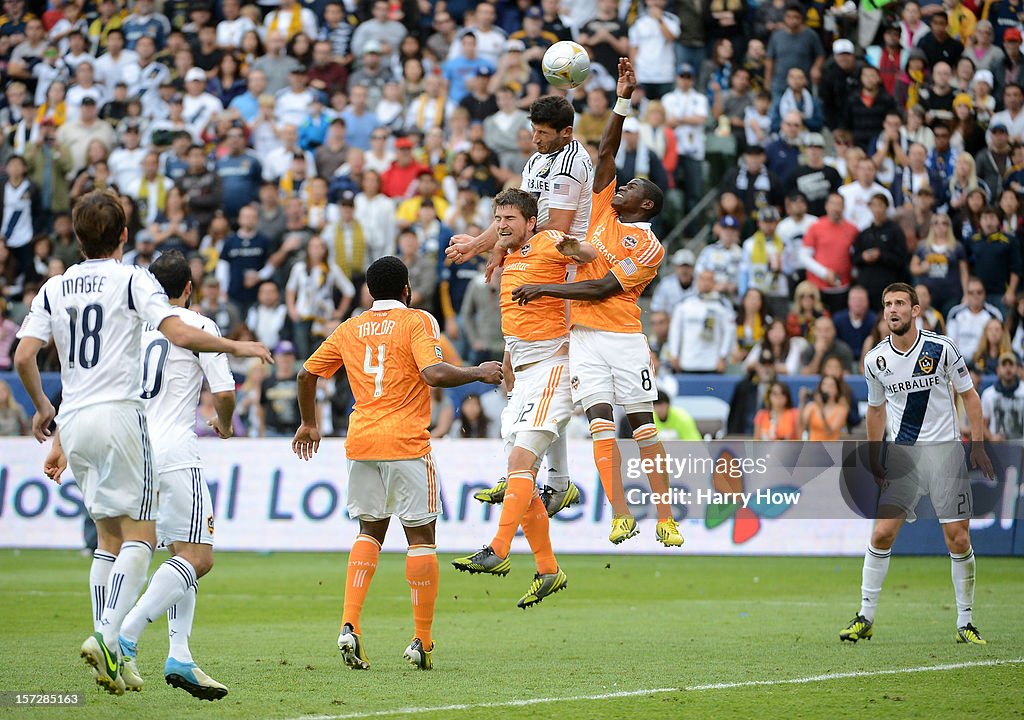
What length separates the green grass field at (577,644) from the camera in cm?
815

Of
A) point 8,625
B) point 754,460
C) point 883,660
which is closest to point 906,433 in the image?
point 883,660

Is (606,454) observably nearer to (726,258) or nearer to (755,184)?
(726,258)

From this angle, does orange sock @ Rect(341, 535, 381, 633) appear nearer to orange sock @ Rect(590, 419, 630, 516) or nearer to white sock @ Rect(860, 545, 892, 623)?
orange sock @ Rect(590, 419, 630, 516)

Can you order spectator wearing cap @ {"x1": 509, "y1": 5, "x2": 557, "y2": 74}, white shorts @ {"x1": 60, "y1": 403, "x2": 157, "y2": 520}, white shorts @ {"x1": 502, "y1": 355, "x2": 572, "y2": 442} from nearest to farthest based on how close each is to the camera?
white shorts @ {"x1": 60, "y1": 403, "x2": 157, "y2": 520} → white shorts @ {"x1": 502, "y1": 355, "x2": 572, "y2": 442} → spectator wearing cap @ {"x1": 509, "y1": 5, "x2": 557, "y2": 74}

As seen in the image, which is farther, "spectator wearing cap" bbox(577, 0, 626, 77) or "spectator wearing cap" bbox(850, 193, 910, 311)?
"spectator wearing cap" bbox(577, 0, 626, 77)

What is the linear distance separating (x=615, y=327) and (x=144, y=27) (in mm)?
17790

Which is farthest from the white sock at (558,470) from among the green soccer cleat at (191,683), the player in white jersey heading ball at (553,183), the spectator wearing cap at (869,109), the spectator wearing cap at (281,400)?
the spectator wearing cap at (869,109)

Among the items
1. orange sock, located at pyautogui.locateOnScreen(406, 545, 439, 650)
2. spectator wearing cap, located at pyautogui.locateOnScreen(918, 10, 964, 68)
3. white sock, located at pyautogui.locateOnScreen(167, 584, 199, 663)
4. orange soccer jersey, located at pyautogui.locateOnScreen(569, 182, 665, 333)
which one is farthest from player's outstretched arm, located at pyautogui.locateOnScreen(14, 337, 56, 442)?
spectator wearing cap, located at pyautogui.locateOnScreen(918, 10, 964, 68)

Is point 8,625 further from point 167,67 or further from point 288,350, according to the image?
point 167,67

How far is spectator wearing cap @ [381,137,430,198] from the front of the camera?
2197cm

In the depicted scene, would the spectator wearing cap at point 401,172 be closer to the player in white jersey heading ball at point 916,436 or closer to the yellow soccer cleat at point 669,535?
the player in white jersey heading ball at point 916,436

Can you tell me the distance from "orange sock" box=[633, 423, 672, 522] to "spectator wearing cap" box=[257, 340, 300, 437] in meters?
9.83

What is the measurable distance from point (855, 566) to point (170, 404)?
10379 mm

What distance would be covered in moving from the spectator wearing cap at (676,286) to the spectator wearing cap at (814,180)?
1.88m
